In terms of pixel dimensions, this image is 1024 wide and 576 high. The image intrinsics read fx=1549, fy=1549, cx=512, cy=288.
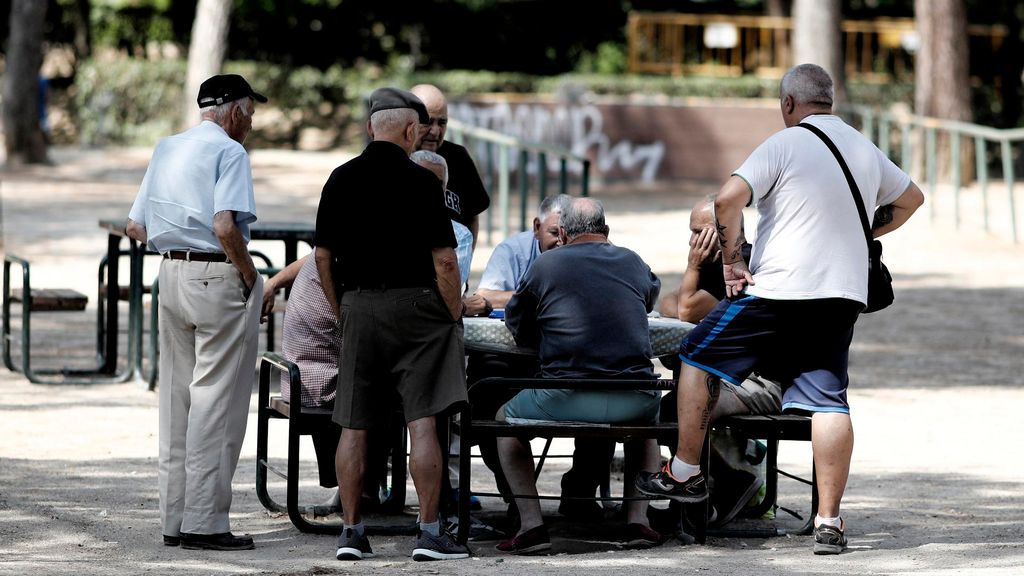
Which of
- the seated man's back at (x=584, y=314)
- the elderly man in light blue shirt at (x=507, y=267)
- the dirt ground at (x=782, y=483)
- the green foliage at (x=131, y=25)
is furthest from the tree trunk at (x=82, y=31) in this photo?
the seated man's back at (x=584, y=314)

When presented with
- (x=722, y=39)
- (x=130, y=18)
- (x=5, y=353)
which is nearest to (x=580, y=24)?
(x=722, y=39)

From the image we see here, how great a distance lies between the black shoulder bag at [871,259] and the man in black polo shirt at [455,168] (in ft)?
6.65

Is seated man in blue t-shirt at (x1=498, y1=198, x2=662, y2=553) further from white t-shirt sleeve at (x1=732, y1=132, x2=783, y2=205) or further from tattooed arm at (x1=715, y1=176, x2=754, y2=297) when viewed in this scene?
white t-shirt sleeve at (x1=732, y1=132, x2=783, y2=205)

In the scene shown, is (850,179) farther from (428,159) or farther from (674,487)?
(428,159)

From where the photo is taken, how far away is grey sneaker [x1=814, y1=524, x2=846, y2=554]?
529 centimetres

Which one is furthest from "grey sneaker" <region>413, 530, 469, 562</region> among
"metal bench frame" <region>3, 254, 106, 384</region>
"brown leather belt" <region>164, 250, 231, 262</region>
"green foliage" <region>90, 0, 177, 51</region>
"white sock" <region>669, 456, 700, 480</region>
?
"green foliage" <region>90, 0, 177, 51</region>

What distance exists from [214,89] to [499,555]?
75.4 inches

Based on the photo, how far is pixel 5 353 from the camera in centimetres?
945

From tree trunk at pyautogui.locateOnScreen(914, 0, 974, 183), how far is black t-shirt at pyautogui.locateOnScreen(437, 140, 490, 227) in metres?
16.1

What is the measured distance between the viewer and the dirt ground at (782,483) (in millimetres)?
5168

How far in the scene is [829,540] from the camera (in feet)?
17.4

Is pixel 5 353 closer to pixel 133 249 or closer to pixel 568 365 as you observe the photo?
pixel 133 249

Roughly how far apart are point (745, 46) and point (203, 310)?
31.0 m

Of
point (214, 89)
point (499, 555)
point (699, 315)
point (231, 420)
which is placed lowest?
point (499, 555)
